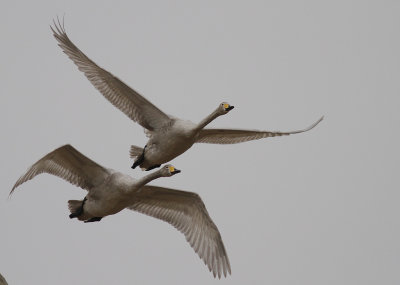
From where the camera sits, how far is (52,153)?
25656mm

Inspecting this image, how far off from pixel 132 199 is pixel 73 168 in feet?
5.66

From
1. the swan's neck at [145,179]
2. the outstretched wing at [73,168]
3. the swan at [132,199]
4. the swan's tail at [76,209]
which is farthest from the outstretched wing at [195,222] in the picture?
the swan's neck at [145,179]

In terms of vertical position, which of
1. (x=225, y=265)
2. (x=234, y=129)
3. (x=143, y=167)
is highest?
(x=234, y=129)

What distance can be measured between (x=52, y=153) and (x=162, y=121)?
326 centimetres

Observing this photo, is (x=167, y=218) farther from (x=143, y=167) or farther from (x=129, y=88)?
(x=129, y=88)

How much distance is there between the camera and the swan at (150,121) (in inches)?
1051

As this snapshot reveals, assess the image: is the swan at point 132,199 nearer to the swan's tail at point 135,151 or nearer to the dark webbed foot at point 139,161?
the dark webbed foot at point 139,161

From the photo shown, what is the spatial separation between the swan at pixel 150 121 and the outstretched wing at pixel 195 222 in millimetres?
1298

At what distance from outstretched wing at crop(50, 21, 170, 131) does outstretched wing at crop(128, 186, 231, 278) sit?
2145mm

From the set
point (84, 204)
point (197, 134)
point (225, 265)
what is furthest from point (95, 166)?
point (225, 265)

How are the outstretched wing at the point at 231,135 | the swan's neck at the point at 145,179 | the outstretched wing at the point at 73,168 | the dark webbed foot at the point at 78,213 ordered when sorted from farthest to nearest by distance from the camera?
the outstretched wing at the point at 231,135, the dark webbed foot at the point at 78,213, the outstretched wing at the point at 73,168, the swan's neck at the point at 145,179

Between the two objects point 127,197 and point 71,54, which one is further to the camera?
point 71,54

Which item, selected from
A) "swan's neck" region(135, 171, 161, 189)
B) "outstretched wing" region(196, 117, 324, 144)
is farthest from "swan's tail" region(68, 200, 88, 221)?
"outstretched wing" region(196, 117, 324, 144)

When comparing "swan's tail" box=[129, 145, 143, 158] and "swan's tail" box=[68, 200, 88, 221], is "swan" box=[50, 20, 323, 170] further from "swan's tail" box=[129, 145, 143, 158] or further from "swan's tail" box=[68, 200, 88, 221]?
"swan's tail" box=[68, 200, 88, 221]
